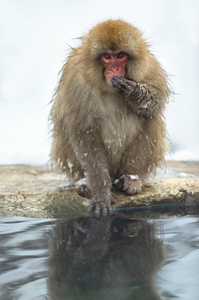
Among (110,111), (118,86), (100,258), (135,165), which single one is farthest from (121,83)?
(100,258)

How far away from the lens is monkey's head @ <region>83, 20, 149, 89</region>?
3314 millimetres

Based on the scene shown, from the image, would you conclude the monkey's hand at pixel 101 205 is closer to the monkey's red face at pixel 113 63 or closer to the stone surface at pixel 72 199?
the stone surface at pixel 72 199

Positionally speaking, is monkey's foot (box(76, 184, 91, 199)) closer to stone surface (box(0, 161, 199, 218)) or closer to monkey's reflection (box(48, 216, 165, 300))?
stone surface (box(0, 161, 199, 218))

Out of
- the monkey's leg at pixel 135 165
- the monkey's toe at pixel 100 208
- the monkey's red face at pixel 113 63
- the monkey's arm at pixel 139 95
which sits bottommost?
the monkey's toe at pixel 100 208

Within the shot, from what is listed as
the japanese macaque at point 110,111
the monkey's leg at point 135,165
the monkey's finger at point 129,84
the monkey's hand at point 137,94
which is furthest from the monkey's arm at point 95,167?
the monkey's finger at point 129,84

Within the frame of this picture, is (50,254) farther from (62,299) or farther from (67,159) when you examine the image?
(67,159)

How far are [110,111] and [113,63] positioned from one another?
0.48 metres

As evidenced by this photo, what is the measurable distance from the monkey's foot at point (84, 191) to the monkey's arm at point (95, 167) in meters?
0.16

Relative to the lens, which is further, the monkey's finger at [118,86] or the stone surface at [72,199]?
the stone surface at [72,199]

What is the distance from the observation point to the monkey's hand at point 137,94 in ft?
10.9

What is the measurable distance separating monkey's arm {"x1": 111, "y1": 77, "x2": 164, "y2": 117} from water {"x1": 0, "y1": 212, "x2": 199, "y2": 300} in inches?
37.0

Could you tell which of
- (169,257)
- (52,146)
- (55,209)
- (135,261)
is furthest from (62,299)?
(52,146)

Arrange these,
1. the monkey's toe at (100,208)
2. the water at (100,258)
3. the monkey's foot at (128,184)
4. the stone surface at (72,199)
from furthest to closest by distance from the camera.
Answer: the monkey's foot at (128,184), the stone surface at (72,199), the monkey's toe at (100,208), the water at (100,258)

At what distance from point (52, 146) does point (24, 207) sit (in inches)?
30.4
